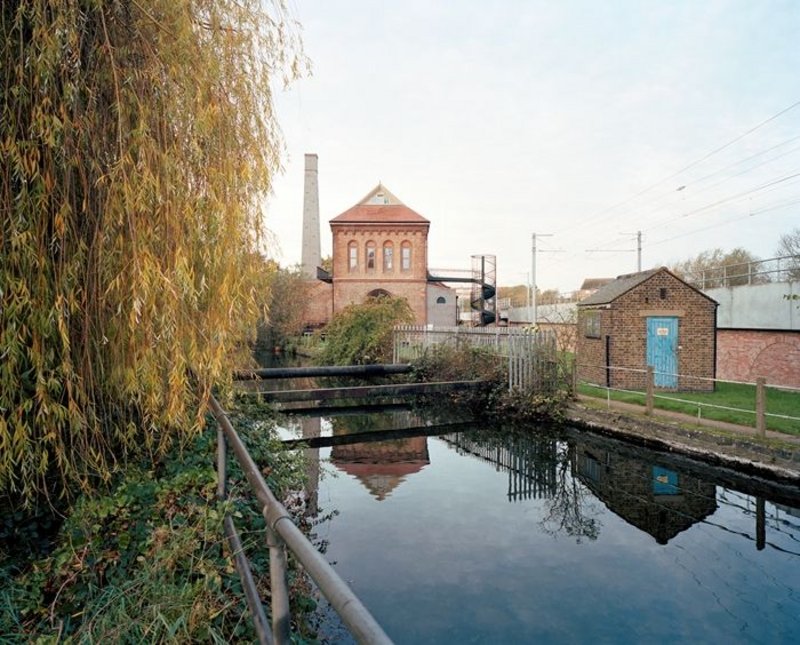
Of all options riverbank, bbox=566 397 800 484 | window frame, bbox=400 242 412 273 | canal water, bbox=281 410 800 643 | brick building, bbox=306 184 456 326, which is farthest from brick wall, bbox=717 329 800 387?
window frame, bbox=400 242 412 273

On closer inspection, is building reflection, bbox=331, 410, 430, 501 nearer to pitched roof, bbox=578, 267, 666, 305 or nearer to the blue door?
pitched roof, bbox=578, 267, 666, 305

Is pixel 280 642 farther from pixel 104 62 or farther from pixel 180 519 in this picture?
pixel 104 62

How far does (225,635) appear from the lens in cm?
279

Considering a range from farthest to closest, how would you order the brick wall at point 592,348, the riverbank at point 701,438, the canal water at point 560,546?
the brick wall at point 592,348
the riverbank at point 701,438
the canal water at point 560,546

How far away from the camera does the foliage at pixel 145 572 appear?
2.66 meters

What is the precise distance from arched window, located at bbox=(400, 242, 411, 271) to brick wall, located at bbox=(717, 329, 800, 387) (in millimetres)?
19698

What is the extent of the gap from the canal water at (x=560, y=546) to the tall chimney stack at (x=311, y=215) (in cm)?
3359

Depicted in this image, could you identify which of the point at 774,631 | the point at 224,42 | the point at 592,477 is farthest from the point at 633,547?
the point at 224,42

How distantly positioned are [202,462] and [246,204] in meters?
2.24

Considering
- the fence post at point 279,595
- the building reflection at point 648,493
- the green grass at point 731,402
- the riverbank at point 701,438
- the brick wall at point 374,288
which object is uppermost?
the brick wall at point 374,288

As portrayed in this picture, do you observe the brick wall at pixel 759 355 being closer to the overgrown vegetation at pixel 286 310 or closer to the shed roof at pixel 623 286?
the shed roof at pixel 623 286

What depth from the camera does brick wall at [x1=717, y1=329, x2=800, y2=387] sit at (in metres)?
13.8

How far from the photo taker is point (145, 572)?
2.98m

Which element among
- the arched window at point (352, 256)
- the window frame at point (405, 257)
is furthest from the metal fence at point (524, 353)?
the arched window at point (352, 256)
